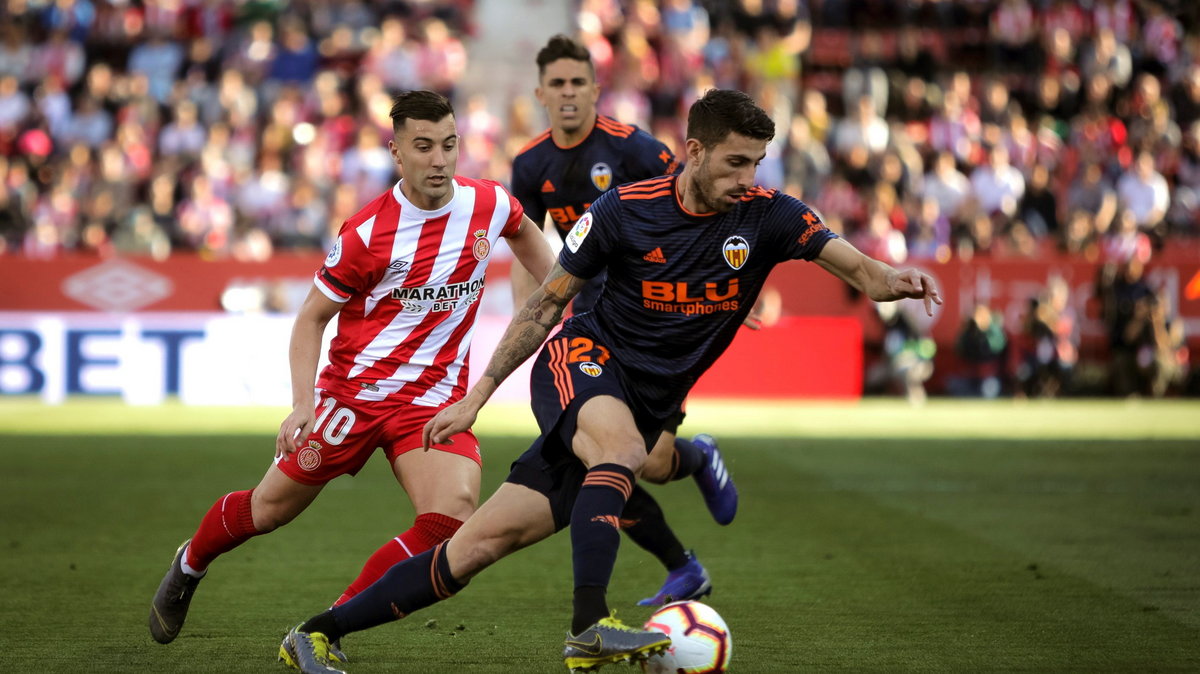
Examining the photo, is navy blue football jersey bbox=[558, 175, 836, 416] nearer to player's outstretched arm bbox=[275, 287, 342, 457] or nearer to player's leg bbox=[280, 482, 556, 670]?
player's leg bbox=[280, 482, 556, 670]

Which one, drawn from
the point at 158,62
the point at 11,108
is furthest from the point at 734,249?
the point at 158,62

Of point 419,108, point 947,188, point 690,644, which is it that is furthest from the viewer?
point 947,188

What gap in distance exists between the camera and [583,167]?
24.0 ft

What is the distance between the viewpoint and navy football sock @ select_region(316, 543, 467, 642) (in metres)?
4.91

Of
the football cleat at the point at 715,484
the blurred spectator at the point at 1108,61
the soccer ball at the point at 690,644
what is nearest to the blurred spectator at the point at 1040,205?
the blurred spectator at the point at 1108,61

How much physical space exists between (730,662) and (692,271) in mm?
1363

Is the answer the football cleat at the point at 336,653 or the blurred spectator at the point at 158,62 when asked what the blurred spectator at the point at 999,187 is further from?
the football cleat at the point at 336,653

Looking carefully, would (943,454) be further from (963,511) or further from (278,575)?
(278,575)

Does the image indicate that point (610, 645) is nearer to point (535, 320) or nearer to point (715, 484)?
point (535, 320)

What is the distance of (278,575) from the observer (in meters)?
7.16

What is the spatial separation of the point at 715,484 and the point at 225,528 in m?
2.39

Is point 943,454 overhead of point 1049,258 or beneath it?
beneath

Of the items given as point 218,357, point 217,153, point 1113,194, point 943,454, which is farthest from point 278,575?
point 1113,194

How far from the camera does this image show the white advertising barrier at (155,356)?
16.6m
